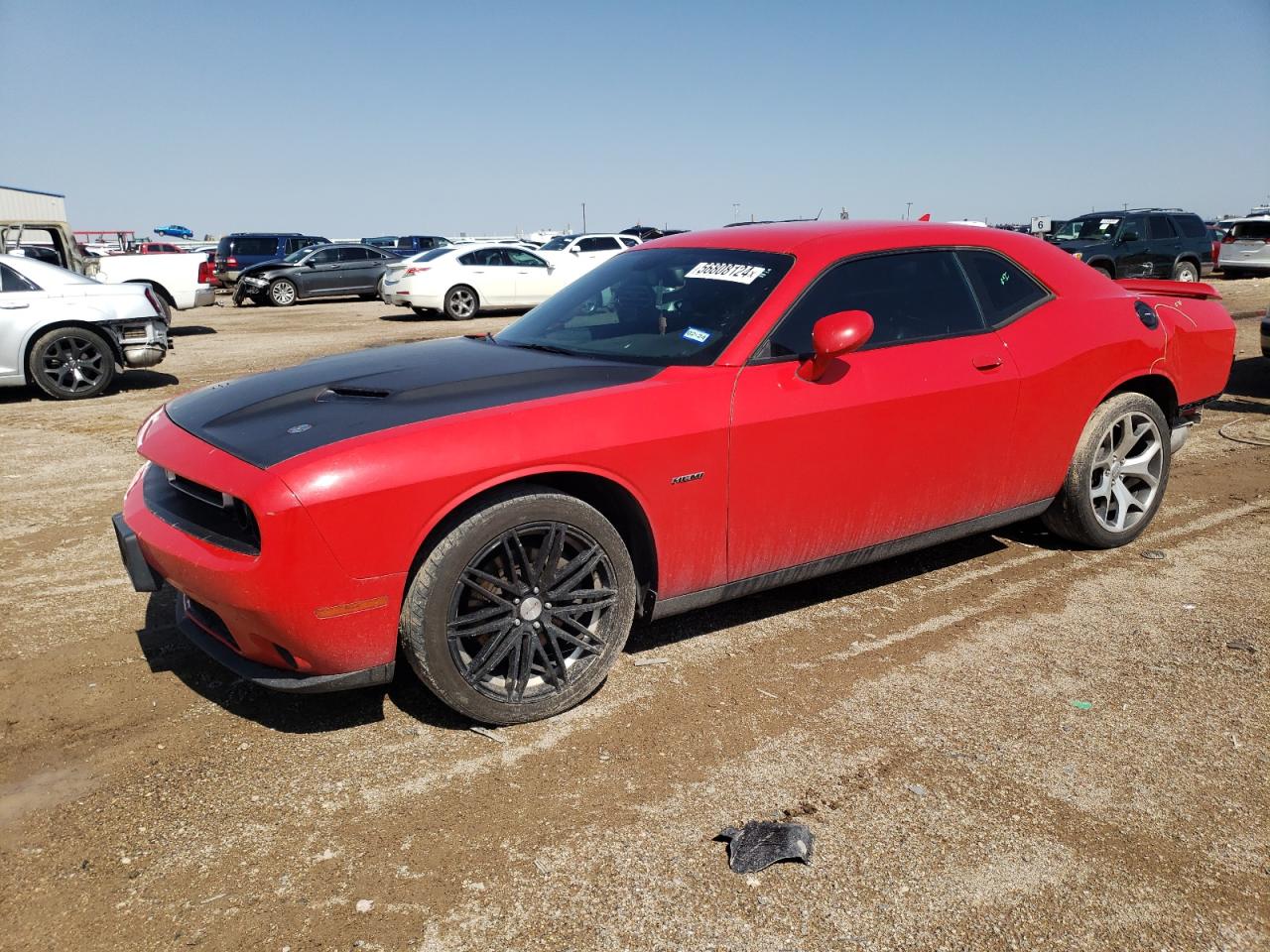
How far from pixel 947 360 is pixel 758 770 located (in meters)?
1.92

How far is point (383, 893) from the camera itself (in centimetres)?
246

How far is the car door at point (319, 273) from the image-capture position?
23.7 metres

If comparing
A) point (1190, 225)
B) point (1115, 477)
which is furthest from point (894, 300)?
point (1190, 225)

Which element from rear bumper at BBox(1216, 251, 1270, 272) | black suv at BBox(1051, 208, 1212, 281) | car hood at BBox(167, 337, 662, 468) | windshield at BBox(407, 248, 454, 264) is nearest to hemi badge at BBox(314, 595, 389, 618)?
car hood at BBox(167, 337, 662, 468)

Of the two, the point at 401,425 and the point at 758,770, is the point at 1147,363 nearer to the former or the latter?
the point at 758,770

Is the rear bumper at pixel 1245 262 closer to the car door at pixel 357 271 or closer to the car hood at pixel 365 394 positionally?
the car door at pixel 357 271

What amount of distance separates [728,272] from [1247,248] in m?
24.7

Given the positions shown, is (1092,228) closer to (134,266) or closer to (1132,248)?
(1132,248)

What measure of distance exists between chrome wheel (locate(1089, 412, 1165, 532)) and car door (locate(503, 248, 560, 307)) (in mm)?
14817

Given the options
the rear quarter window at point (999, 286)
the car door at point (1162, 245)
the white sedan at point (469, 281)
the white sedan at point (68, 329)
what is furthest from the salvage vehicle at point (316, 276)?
the rear quarter window at point (999, 286)

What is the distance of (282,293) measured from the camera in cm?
2350

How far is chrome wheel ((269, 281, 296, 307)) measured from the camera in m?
23.4

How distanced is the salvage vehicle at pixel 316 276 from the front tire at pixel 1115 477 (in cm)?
2190

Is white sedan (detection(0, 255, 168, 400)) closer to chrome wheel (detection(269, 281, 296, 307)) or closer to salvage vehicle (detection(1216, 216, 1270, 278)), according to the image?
chrome wheel (detection(269, 281, 296, 307))
